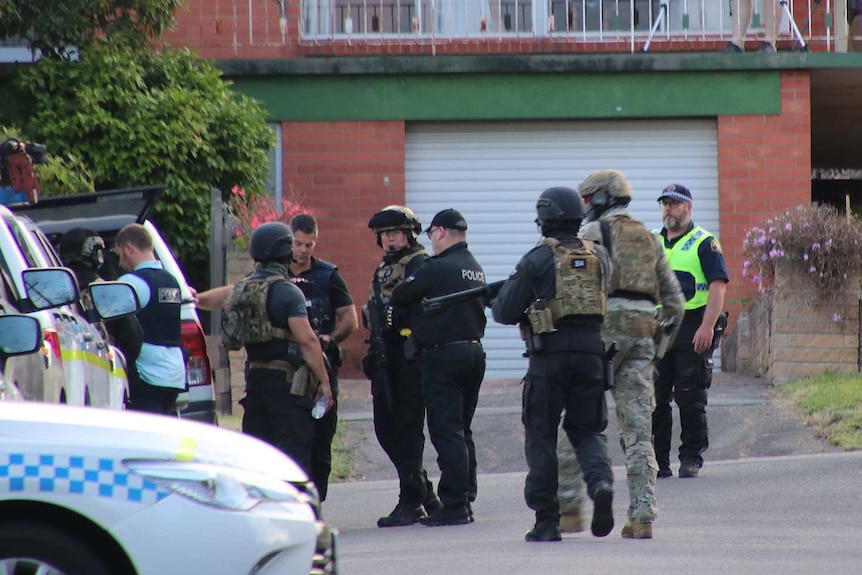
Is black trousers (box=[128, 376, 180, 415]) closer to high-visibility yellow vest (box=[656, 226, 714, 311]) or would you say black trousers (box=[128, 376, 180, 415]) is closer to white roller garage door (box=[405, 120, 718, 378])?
high-visibility yellow vest (box=[656, 226, 714, 311])

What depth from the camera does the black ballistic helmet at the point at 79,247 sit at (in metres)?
8.67

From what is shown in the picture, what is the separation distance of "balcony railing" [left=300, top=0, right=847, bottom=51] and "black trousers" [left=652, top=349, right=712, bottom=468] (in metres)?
8.19

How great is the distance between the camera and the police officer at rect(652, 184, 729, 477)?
1000cm

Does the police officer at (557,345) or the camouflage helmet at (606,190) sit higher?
the camouflage helmet at (606,190)

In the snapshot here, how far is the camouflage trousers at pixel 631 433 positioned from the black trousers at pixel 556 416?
0.21m

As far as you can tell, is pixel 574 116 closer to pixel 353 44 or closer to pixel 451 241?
pixel 353 44

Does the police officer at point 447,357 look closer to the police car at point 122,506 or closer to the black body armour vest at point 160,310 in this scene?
the black body armour vest at point 160,310

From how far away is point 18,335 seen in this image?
569 cm

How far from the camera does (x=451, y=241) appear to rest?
8.70 m

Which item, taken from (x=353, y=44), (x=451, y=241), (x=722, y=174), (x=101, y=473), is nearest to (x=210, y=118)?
(x=353, y=44)

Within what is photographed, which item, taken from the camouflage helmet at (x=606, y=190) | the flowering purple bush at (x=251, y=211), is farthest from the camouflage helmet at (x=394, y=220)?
the flowering purple bush at (x=251, y=211)

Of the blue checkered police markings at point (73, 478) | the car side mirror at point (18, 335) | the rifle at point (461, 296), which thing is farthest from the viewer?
the rifle at point (461, 296)

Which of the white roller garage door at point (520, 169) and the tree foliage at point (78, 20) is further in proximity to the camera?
the white roller garage door at point (520, 169)

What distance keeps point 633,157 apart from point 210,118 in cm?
485
